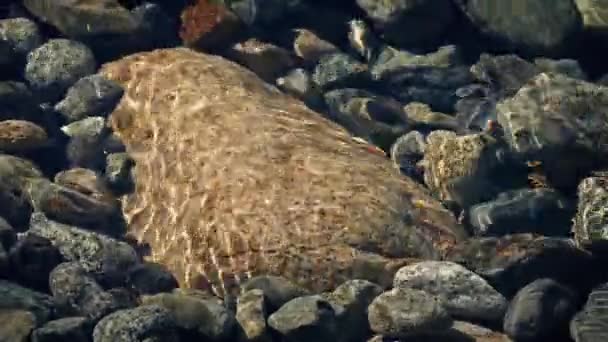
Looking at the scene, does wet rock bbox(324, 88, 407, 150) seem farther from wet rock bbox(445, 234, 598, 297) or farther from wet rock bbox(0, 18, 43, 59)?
wet rock bbox(0, 18, 43, 59)

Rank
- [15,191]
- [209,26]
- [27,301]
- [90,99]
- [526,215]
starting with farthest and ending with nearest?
[209,26] < [90,99] < [15,191] < [526,215] < [27,301]

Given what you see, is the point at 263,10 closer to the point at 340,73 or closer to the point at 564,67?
the point at 340,73

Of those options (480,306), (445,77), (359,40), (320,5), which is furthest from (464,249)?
(320,5)

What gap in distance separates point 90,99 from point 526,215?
192 inches

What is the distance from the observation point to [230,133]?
703cm

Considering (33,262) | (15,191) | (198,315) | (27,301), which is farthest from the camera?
(15,191)

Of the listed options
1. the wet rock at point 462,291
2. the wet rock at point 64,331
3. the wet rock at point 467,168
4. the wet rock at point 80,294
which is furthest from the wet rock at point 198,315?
the wet rock at point 467,168

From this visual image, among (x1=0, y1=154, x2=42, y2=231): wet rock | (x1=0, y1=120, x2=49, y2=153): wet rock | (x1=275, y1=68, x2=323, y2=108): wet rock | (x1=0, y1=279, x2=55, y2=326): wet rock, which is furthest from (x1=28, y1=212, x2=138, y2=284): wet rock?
(x1=275, y1=68, x2=323, y2=108): wet rock

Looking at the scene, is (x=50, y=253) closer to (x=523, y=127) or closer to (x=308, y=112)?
(x=308, y=112)

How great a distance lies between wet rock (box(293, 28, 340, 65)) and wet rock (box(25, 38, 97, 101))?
2532 millimetres

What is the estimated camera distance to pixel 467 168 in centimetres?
702

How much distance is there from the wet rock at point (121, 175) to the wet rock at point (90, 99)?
84 cm

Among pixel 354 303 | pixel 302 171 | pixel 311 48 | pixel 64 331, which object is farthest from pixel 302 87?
pixel 64 331

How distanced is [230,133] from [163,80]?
1.26 m
